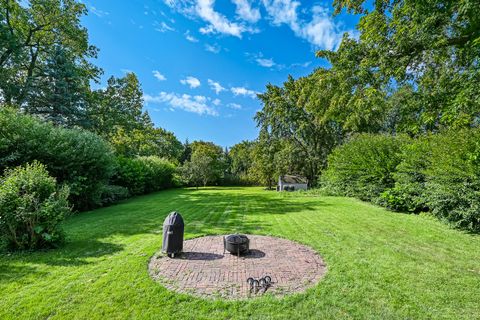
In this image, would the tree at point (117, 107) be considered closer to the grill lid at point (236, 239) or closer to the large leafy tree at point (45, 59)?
the large leafy tree at point (45, 59)

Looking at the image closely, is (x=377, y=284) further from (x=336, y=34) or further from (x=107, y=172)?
(x=107, y=172)

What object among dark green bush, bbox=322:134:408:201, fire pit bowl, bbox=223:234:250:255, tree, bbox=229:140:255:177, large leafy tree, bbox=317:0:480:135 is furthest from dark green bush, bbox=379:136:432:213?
tree, bbox=229:140:255:177

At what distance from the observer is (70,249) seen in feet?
17.4

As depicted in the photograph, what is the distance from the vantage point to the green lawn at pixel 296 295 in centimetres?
300

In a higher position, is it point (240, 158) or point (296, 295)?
point (240, 158)

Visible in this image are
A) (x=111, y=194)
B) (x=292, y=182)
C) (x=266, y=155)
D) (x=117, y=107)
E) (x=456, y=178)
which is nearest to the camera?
(x=456, y=178)

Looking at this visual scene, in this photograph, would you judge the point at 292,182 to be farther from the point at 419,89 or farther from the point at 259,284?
the point at 259,284

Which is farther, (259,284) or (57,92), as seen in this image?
(57,92)

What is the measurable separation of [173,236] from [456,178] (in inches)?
316

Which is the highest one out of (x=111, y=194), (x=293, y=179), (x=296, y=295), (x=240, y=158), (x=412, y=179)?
(x=240, y=158)

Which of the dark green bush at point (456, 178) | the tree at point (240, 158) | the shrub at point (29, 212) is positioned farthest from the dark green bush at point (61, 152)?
the tree at point (240, 158)

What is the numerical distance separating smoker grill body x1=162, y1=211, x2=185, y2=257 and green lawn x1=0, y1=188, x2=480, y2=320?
0.48 m

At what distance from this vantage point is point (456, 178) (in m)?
6.77

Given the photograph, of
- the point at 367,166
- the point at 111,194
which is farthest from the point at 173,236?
the point at 111,194
